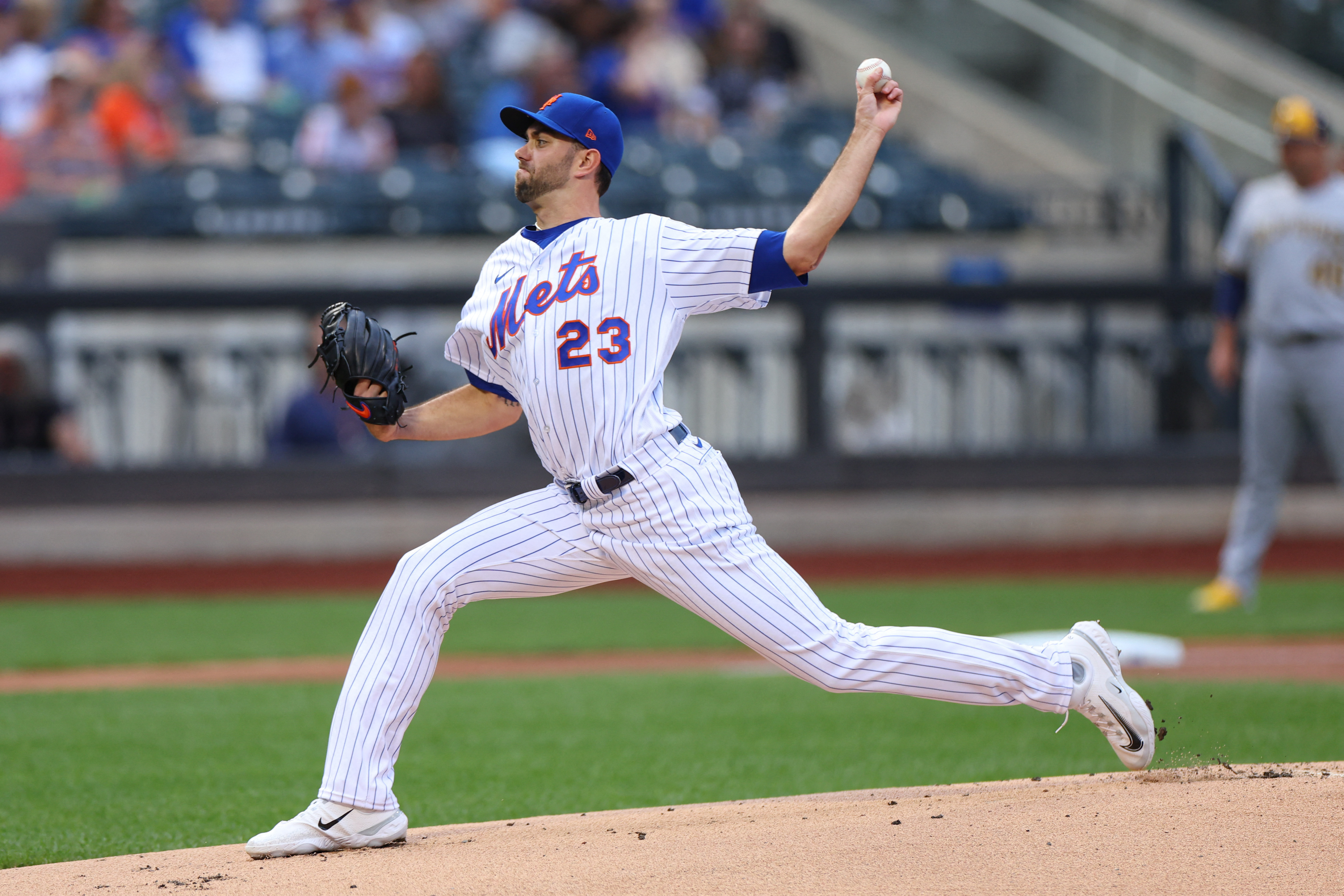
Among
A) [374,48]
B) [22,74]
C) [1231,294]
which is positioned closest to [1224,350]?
[1231,294]

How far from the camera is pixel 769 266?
11.1ft

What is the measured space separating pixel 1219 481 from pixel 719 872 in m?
8.63

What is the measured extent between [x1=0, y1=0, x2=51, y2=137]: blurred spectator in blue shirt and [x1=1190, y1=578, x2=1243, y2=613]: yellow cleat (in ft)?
29.2

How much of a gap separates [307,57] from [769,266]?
10.4 meters

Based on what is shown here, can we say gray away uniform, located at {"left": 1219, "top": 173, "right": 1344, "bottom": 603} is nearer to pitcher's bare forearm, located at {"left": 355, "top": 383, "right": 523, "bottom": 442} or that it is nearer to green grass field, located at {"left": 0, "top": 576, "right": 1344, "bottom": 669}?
green grass field, located at {"left": 0, "top": 576, "right": 1344, "bottom": 669}

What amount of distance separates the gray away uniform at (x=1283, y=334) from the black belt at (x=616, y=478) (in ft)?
16.2

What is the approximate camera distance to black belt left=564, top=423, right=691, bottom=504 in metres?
3.42

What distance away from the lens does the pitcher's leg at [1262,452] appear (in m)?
7.54

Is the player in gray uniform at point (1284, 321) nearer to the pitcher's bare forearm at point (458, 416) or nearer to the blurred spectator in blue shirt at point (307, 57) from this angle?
the pitcher's bare forearm at point (458, 416)

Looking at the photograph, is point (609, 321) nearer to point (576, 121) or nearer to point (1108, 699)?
point (576, 121)

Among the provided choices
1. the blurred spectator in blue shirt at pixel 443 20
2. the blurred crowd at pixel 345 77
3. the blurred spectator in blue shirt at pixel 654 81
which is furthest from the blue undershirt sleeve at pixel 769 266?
the blurred spectator in blue shirt at pixel 443 20

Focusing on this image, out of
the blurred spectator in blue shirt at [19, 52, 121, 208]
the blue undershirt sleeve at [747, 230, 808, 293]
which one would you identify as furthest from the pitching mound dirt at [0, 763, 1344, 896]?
the blurred spectator in blue shirt at [19, 52, 121, 208]

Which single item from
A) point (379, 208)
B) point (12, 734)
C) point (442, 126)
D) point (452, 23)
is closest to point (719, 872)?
point (12, 734)

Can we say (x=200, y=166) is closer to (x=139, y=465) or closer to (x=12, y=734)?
(x=139, y=465)
